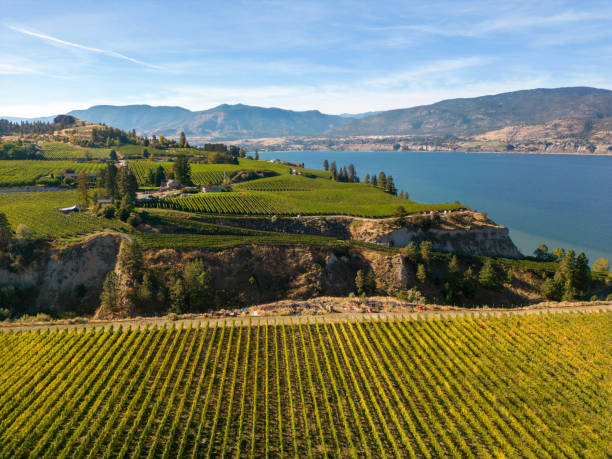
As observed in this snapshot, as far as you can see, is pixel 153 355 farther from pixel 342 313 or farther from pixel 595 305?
pixel 595 305

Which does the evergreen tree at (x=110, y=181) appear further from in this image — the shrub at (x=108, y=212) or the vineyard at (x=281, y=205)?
the shrub at (x=108, y=212)

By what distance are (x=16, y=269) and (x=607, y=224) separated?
21146 centimetres

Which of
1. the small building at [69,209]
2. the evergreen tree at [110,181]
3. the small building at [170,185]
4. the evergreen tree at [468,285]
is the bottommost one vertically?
the evergreen tree at [468,285]

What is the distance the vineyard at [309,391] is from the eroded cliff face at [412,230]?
152 feet

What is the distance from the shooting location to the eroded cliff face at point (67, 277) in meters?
61.8

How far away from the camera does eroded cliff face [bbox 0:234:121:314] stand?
203 ft

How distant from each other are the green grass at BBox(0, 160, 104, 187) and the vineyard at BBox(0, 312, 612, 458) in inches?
4298

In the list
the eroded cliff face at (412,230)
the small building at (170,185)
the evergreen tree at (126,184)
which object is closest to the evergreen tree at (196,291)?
the eroded cliff face at (412,230)

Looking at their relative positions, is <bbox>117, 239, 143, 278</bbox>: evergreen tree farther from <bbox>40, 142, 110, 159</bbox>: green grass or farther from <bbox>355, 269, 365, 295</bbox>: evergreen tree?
<bbox>40, 142, 110, 159</bbox>: green grass

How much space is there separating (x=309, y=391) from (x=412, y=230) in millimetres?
68613

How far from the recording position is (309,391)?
35.5m

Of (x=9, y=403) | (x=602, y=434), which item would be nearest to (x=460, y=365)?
(x=602, y=434)

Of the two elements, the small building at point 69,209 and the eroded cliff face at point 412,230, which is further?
the eroded cliff face at point 412,230

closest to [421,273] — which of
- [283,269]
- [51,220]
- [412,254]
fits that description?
[412,254]
